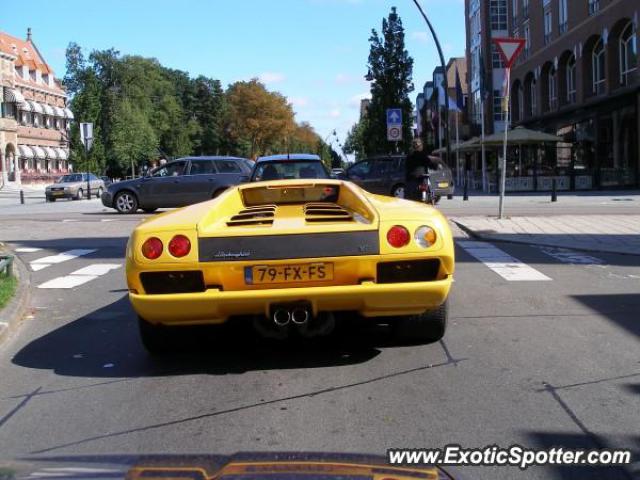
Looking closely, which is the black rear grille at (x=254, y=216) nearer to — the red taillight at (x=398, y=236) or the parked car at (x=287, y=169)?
the red taillight at (x=398, y=236)

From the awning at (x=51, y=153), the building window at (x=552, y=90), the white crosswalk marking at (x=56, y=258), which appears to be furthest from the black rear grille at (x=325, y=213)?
the awning at (x=51, y=153)

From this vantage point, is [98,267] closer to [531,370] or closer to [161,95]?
[531,370]

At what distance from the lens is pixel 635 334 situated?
5820mm

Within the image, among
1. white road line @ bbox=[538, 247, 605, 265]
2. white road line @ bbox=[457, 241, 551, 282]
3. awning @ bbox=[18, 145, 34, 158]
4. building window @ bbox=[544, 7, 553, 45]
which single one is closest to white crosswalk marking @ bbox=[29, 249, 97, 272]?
white road line @ bbox=[457, 241, 551, 282]

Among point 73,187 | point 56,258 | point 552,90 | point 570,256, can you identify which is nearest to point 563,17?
point 552,90

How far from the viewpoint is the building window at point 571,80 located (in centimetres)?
4003

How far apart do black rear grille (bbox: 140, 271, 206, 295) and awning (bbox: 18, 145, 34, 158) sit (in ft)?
246

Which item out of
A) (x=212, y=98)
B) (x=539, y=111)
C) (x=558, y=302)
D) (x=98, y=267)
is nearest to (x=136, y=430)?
(x=558, y=302)

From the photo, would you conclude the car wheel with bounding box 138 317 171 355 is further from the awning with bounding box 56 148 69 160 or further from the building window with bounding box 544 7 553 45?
the awning with bounding box 56 148 69 160

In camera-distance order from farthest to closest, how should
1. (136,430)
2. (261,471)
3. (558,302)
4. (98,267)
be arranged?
(98,267)
(558,302)
(136,430)
(261,471)

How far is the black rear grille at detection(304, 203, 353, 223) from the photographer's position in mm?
5152

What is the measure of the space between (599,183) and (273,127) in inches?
2448

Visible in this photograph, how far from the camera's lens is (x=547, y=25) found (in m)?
43.9

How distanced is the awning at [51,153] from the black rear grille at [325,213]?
80972 millimetres
